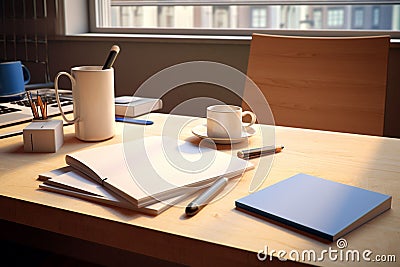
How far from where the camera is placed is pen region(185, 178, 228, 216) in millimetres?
671

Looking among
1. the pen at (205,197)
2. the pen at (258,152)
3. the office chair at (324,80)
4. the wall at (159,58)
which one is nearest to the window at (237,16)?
the wall at (159,58)

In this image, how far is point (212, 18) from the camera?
2447 millimetres

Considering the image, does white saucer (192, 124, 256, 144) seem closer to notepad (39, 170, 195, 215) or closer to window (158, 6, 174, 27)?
notepad (39, 170, 195, 215)

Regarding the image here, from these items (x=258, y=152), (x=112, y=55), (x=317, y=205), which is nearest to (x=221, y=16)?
(x=112, y=55)

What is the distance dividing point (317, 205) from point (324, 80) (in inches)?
32.7

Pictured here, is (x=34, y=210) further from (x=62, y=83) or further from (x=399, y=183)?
(x=62, y=83)

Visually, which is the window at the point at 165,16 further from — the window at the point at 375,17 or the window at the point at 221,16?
the window at the point at 375,17

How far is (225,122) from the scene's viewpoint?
1.01m

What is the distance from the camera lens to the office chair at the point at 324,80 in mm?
1378

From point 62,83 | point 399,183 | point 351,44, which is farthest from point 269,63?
point 62,83

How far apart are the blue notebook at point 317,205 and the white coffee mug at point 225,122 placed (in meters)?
0.26

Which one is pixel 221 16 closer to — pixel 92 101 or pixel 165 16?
pixel 165 16

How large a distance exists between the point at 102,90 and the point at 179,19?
1.50 meters

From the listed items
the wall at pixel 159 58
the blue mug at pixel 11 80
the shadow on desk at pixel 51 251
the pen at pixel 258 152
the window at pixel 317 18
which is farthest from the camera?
the window at pixel 317 18
